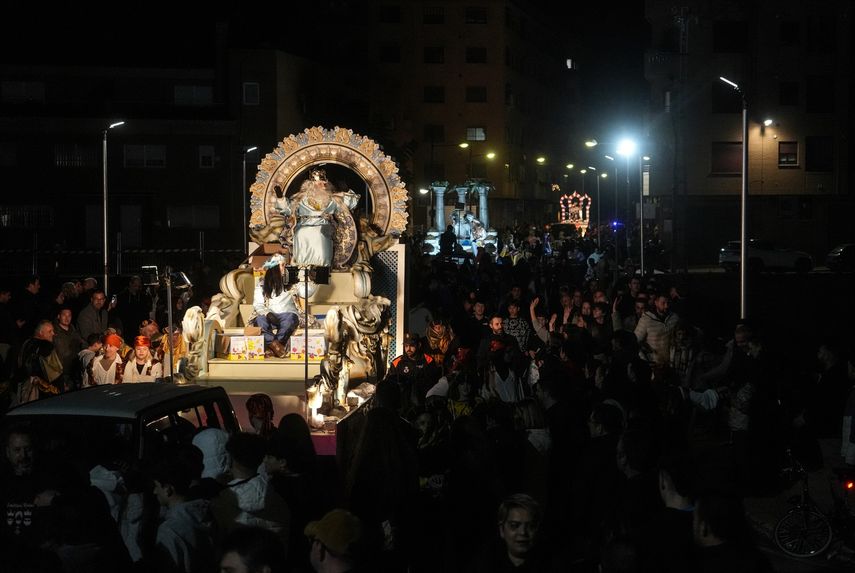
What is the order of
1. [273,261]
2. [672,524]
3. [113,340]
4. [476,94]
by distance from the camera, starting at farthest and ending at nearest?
[476,94]
[273,261]
[113,340]
[672,524]

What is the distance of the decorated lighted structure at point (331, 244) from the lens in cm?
1912

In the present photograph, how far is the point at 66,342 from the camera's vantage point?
17109 millimetres

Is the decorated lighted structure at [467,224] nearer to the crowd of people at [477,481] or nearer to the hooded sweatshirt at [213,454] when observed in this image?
the crowd of people at [477,481]

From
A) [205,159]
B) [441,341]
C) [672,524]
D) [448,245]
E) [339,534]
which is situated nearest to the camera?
[339,534]

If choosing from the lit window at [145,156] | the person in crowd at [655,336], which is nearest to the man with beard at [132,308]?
the person in crowd at [655,336]

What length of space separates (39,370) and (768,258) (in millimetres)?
43144

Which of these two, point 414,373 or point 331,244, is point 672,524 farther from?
point 331,244

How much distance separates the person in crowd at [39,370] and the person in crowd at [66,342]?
0.64m

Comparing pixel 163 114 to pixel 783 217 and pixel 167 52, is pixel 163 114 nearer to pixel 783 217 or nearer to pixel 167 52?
pixel 167 52

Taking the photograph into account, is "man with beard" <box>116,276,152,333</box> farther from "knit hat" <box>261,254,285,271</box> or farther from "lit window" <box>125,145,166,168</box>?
"lit window" <box>125,145,166,168</box>

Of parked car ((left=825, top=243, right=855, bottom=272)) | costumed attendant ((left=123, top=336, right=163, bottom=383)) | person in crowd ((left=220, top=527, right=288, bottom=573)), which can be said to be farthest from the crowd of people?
parked car ((left=825, top=243, right=855, bottom=272))

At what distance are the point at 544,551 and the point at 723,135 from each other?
55833mm

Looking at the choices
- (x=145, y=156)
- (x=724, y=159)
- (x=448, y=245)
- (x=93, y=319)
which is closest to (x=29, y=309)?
(x=93, y=319)

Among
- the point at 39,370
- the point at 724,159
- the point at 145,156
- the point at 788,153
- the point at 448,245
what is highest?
the point at 788,153
